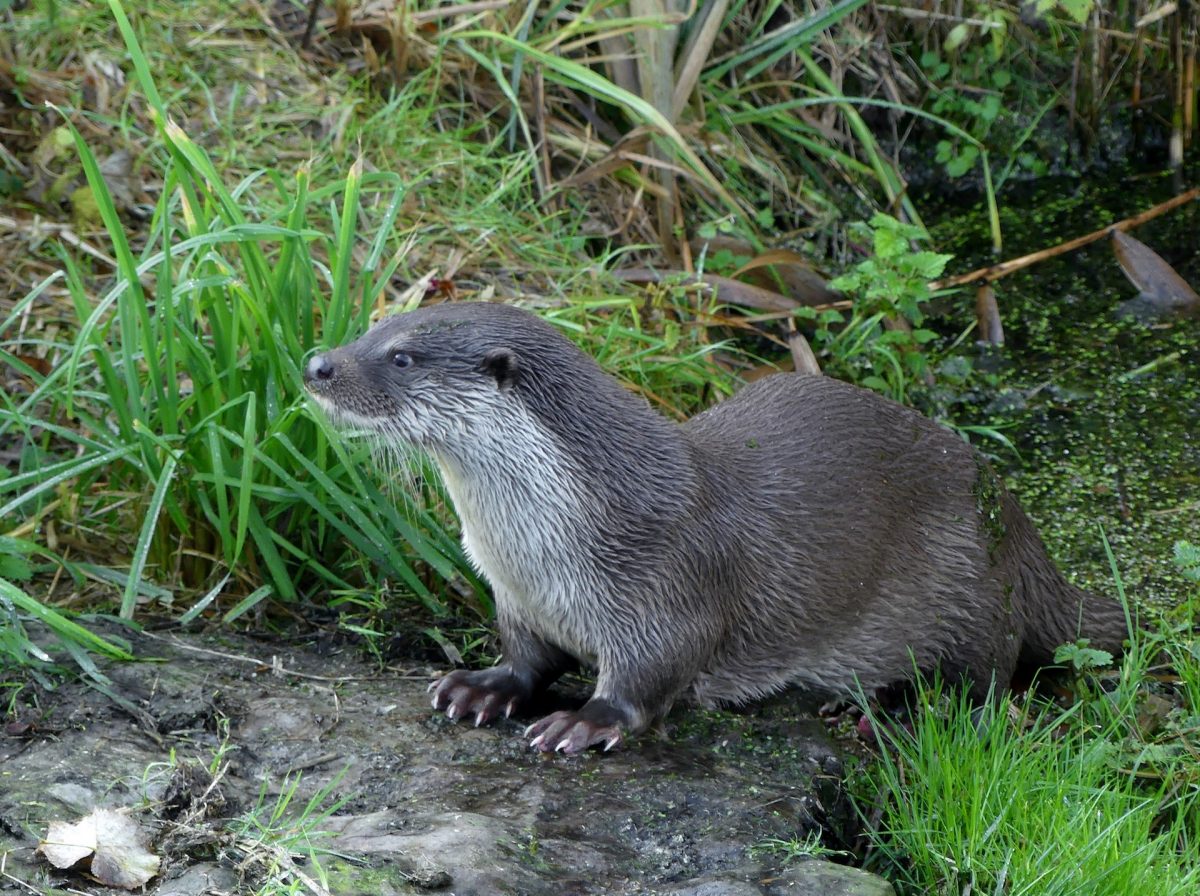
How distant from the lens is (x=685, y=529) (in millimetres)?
2598

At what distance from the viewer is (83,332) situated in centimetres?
280

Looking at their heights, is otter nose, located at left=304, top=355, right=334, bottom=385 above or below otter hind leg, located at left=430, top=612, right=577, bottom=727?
above

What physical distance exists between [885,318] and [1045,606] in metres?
1.23

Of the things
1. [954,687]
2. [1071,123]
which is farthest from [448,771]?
[1071,123]

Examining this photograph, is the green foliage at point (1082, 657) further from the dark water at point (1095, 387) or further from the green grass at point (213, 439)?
the green grass at point (213, 439)

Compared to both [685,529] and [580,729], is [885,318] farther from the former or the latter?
[580,729]

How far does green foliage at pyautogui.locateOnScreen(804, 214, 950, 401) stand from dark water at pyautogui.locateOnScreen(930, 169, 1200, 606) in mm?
214

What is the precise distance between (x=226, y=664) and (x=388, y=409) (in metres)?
0.54

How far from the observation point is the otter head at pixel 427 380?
2.53 meters

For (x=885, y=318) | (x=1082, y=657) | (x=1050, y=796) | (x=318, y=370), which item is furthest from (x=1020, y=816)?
(x=885, y=318)

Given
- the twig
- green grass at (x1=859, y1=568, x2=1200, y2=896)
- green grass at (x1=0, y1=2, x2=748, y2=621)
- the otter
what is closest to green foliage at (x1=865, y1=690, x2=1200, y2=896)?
green grass at (x1=859, y1=568, x2=1200, y2=896)

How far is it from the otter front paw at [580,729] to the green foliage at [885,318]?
163 centimetres

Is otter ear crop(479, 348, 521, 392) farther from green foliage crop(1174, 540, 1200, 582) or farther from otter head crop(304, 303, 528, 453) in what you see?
green foliage crop(1174, 540, 1200, 582)

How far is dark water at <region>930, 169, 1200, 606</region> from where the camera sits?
3488 millimetres
